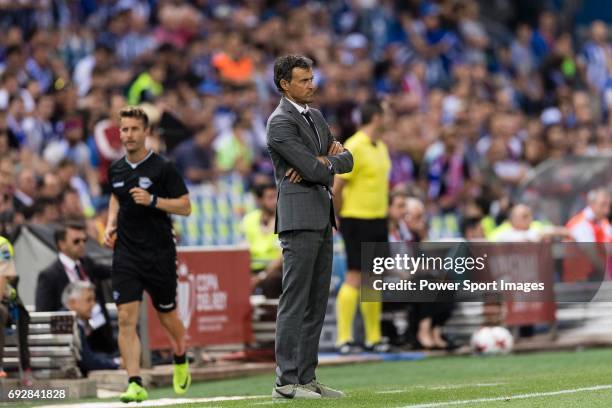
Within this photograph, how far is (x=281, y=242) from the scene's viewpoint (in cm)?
1025

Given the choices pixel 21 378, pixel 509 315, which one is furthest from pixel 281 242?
pixel 509 315

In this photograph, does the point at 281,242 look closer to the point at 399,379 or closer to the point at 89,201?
the point at 399,379

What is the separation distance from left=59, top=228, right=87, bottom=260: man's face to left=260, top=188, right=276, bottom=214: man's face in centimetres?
345

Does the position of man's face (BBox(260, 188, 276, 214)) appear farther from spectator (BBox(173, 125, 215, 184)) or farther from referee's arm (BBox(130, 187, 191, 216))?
referee's arm (BBox(130, 187, 191, 216))

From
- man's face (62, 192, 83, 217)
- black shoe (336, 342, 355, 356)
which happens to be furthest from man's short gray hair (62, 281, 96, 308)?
black shoe (336, 342, 355, 356)

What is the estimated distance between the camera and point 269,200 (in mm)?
16875

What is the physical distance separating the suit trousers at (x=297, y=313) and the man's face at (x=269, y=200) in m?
6.54

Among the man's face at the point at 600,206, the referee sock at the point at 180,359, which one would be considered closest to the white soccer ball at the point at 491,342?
the man's face at the point at 600,206

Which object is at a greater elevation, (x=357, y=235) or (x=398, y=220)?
(x=398, y=220)

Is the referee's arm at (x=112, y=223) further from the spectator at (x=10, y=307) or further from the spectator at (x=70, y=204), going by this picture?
the spectator at (x=70, y=204)

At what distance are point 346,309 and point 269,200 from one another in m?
1.94

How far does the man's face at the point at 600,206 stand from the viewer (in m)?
18.3

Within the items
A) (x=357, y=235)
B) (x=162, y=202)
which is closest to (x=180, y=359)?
(x=162, y=202)

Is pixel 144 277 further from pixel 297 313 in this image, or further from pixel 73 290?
pixel 73 290
